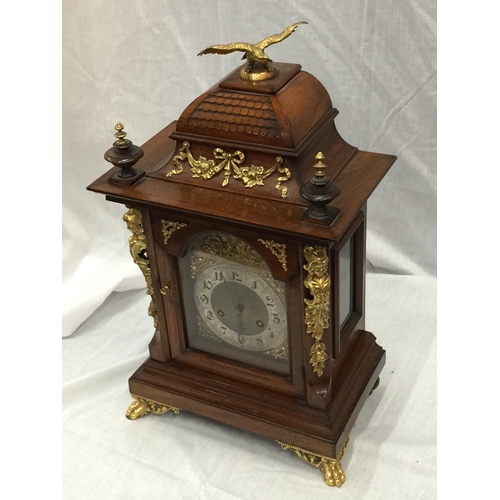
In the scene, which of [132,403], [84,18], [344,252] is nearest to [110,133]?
[84,18]

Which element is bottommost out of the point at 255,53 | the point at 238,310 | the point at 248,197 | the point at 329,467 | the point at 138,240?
the point at 329,467

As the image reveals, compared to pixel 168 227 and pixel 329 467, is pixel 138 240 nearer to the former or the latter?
pixel 168 227

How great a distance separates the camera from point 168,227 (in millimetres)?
1635

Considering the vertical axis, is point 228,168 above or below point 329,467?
above

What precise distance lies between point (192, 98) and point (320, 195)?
3.11 ft

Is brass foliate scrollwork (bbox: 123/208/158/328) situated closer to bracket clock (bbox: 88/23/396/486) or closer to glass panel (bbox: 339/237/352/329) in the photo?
bracket clock (bbox: 88/23/396/486)

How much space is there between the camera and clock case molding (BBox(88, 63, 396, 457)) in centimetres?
150

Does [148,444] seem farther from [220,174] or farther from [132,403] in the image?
[220,174]

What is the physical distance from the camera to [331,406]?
1698 millimetres

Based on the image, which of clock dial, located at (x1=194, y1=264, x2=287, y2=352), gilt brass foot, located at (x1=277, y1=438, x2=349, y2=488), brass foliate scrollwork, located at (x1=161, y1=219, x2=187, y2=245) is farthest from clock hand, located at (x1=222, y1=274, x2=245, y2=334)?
gilt brass foot, located at (x1=277, y1=438, x2=349, y2=488)

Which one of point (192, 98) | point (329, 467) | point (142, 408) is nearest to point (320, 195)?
point (329, 467)

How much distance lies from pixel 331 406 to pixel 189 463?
34 cm

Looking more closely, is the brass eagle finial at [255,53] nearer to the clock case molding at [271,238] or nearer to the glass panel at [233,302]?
the clock case molding at [271,238]

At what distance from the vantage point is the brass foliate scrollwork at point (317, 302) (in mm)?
1493
